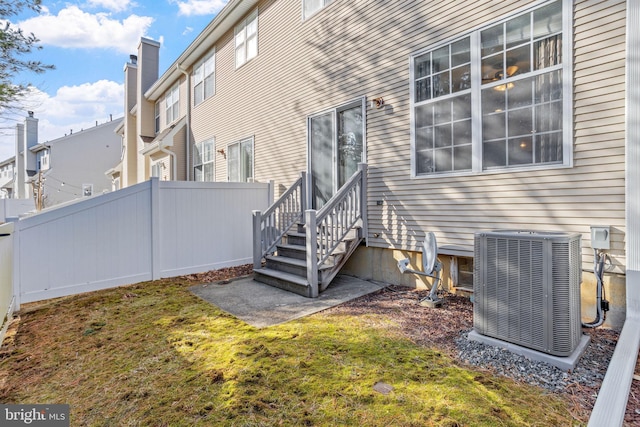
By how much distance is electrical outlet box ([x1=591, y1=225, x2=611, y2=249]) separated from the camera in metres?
3.29

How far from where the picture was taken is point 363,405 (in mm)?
2240

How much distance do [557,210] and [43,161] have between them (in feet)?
102

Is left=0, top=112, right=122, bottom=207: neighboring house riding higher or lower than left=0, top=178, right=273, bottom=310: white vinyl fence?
higher

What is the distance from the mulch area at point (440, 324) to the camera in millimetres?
2207

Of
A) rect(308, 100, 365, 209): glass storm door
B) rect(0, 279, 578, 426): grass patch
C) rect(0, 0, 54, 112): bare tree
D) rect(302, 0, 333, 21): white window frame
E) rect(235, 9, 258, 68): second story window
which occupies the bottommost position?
rect(0, 279, 578, 426): grass patch

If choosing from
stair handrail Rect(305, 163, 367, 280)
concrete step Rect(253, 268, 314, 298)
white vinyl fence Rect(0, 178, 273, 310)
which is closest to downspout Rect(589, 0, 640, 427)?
stair handrail Rect(305, 163, 367, 280)

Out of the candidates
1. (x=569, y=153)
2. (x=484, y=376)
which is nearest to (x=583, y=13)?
(x=569, y=153)

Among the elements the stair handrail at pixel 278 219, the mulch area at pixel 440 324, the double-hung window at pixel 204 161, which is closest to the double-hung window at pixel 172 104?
the double-hung window at pixel 204 161

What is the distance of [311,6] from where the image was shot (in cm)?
704

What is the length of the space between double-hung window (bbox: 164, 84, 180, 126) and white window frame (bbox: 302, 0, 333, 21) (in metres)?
8.19

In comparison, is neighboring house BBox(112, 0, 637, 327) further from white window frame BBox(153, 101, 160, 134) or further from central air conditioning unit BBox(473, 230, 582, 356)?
white window frame BBox(153, 101, 160, 134)

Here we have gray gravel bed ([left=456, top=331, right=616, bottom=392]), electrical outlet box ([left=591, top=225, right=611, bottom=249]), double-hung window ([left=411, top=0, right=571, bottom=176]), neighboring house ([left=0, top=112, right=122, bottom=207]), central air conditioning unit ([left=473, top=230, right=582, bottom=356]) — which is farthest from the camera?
neighboring house ([left=0, top=112, right=122, bottom=207])

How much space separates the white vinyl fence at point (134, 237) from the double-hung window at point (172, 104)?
819 centimetres

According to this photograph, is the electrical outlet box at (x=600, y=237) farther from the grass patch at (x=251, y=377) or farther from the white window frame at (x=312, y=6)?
the white window frame at (x=312, y=6)
